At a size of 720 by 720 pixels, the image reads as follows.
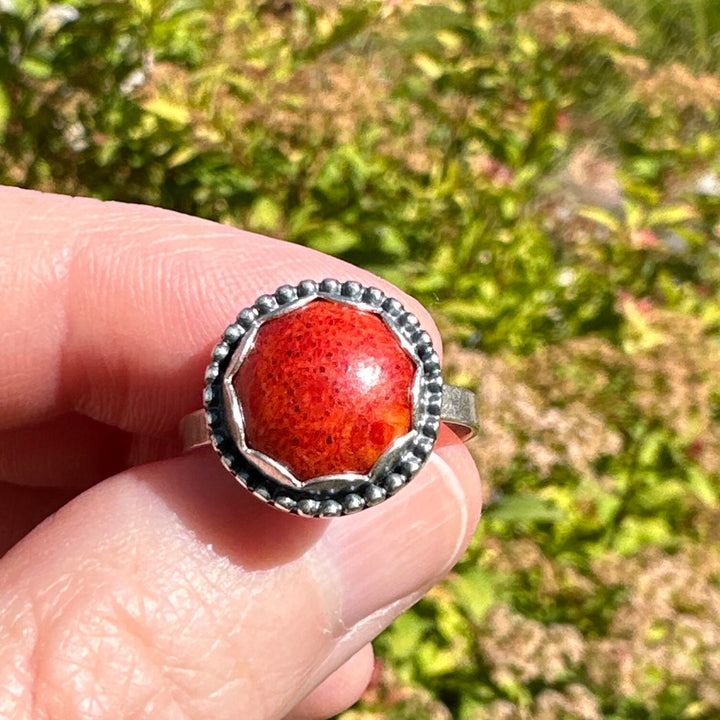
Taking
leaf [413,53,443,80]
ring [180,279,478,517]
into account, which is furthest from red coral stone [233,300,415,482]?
leaf [413,53,443,80]

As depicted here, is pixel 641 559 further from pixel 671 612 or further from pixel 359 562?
pixel 359 562

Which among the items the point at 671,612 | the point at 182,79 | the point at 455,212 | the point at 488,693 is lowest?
the point at 488,693

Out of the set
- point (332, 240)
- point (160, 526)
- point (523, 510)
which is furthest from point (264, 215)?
point (160, 526)

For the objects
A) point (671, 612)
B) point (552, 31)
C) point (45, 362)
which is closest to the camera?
point (45, 362)

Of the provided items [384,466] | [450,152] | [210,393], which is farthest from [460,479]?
[450,152]

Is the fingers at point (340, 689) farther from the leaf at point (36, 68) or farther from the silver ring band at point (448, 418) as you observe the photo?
the leaf at point (36, 68)

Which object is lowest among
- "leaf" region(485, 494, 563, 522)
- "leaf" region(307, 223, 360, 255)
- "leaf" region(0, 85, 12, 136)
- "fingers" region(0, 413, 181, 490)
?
"leaf" region(485, 494, 563, 522)

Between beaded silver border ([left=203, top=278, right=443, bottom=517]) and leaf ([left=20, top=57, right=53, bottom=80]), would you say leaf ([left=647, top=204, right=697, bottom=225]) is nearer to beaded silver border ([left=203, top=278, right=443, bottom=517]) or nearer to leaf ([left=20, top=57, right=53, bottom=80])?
beaded silver border ([left=203, top=278, right=443, bottom=517])

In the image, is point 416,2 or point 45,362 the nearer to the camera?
point 45,362
